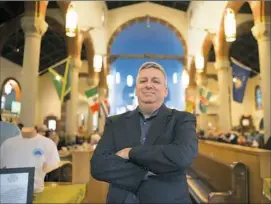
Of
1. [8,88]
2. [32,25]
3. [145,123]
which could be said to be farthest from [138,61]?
[145,123]

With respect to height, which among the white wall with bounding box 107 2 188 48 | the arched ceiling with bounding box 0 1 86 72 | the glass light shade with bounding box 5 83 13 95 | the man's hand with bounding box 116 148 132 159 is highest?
the white wall with bounding box 107 2 188 48

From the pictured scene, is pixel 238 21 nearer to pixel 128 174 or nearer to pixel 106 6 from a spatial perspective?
pixel 106 6

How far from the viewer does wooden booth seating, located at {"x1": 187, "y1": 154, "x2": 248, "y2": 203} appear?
5.30m

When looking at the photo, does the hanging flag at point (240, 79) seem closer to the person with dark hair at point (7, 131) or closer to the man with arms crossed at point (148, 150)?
the person with dark hair at point (7, 131)

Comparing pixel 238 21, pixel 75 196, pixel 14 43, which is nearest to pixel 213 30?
pixel 238 21

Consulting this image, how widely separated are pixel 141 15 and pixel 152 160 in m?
22.8

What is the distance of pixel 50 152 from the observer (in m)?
3.26

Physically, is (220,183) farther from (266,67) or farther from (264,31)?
(264,31)

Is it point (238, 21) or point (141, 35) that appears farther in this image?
point (141, 35)

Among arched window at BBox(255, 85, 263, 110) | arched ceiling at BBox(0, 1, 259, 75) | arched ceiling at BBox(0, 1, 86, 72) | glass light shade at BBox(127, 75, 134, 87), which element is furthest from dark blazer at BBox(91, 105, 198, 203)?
arched window at BBox(255, 85, 263, 110)

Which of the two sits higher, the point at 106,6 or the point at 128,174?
the point at 106,6

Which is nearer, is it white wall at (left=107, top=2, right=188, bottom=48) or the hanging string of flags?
the hanging string of flags

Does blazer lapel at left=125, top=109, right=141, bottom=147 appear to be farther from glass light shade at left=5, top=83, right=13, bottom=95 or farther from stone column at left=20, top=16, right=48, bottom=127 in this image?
glass light shade at left=5, top=83, right=13, bottom=95

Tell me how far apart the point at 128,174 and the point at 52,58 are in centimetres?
2270
